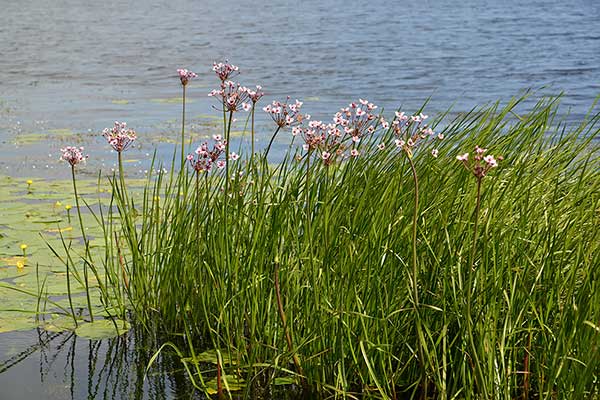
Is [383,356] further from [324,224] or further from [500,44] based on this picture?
[500,44]

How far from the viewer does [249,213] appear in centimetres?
397

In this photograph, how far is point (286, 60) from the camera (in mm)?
19016

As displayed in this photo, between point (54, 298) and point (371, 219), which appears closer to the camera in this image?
point (371, 219)

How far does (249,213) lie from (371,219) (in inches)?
24.5

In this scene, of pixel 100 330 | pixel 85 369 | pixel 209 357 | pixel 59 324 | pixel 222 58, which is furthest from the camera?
pixel 222 58

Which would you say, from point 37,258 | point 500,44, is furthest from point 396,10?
point 37,258

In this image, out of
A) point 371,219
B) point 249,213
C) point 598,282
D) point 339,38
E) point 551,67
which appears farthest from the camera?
point 339,38

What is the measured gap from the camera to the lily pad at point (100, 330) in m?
4.28

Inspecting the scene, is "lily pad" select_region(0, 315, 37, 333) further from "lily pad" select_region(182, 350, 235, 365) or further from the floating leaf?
"lily pad" select_region(182, 350, 235, 365)

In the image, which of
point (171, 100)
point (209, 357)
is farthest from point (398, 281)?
point (171, 100)

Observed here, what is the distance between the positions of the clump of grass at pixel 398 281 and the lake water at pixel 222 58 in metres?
0.53

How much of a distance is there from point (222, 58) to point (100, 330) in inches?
592

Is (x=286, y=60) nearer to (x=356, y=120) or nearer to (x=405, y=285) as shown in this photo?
(x=356, y=120)

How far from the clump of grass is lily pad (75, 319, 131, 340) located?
28cm
